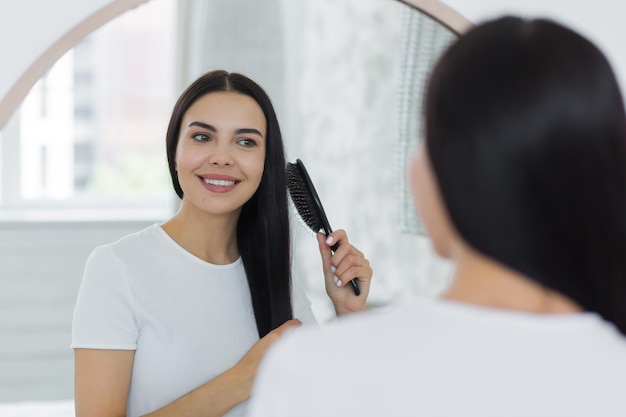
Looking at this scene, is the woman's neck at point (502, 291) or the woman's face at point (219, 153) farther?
the woman's face at point (219, 153)

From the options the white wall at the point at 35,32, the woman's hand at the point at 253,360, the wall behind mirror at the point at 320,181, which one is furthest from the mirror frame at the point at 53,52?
the wall behind mirror at the point at 320,181

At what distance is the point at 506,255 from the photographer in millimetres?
395

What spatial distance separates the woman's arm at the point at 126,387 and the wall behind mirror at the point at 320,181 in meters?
1.46

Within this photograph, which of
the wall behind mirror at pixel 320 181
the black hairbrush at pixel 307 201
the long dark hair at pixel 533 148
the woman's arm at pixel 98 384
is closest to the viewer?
the long dark hair at pixel 533 148

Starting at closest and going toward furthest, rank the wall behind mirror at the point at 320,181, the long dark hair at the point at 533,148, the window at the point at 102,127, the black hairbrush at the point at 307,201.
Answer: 1. the long dark hair at the point at 533,148
2. the black hairbrush at the point at 307,201
3. the wall behind mirror at the point at 320,181
4. the window at the point at 102,127

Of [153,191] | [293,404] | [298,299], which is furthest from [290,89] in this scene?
[293,404]

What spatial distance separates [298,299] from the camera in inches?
41.9

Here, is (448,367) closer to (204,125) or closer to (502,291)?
(502,291)

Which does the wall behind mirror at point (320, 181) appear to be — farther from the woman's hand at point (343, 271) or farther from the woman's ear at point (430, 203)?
the woman's ear at point (430, 203)

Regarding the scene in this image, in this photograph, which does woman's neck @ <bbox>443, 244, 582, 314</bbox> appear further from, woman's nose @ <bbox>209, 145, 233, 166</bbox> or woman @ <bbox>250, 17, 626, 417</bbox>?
woman's nose @ <bbox>209, 145, 233, 166</bbox>

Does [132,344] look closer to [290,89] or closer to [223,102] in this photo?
[223,102]

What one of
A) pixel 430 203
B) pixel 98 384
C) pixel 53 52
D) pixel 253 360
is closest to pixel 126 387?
pixel 98 384

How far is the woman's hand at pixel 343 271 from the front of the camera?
97cm

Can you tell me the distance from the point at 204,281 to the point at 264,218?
0.13m
